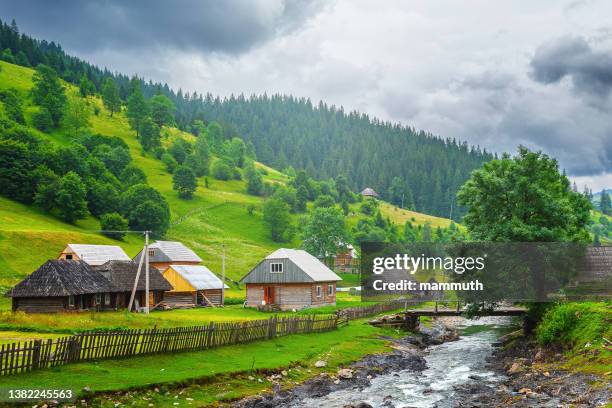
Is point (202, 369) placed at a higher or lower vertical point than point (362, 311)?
lower

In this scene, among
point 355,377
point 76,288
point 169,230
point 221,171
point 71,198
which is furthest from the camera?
point 221,171

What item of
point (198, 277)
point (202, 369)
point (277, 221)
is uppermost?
point (277, 221)

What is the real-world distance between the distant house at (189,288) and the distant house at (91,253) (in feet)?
27.4

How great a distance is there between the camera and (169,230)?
429ft

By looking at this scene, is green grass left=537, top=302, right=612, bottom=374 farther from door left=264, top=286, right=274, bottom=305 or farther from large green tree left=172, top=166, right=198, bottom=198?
Answer: large green tree left=172, top=166, right=198, bottom=198

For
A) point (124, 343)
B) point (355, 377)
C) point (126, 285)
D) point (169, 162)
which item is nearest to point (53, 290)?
point (126, 285)

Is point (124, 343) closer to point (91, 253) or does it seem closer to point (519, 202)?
point (519, 202)

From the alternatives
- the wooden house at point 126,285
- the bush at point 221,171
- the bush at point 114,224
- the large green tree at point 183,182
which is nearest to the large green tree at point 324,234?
the bush at point 114,224

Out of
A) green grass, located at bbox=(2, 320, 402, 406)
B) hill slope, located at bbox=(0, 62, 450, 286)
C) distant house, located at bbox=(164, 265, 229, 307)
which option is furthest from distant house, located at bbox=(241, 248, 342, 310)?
hill slope, located at bbox=(0, 62, 450, 286)

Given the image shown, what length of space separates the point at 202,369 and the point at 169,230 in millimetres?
104744

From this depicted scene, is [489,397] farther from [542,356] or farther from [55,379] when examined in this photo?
[55,379]

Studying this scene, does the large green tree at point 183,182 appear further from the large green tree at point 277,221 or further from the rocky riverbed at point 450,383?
the rocky riverbed at point 450,383

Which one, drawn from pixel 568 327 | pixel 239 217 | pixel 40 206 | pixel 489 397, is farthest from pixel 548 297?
pixel 239 217

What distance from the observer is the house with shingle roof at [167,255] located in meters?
83.6
